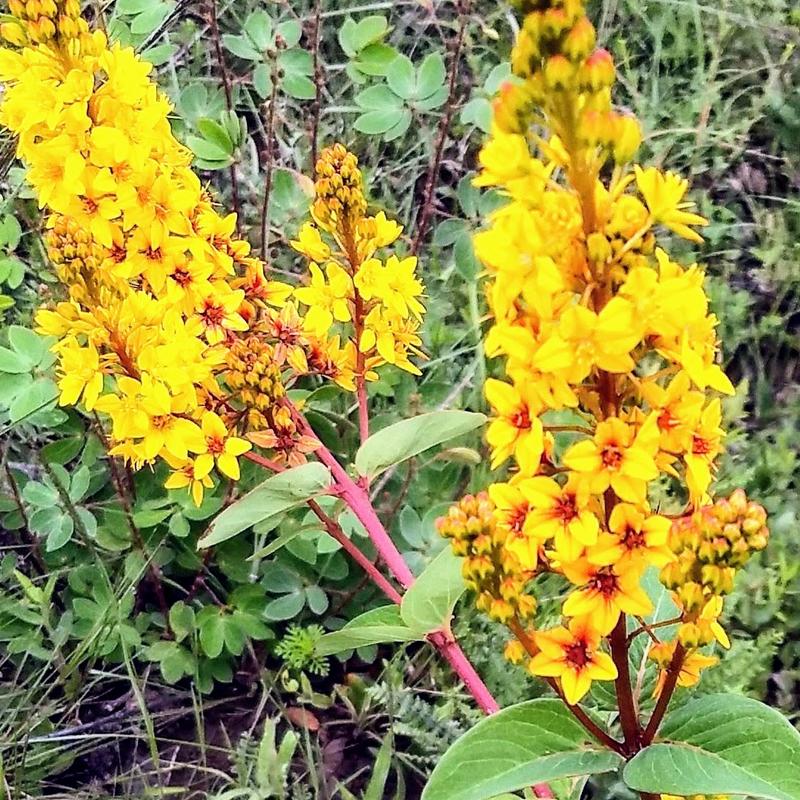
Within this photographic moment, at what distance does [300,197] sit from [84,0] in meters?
0.95

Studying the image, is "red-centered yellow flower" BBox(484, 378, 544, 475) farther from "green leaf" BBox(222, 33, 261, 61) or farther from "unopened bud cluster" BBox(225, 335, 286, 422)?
"green leaf" BBox(222, 33, 261, 61)

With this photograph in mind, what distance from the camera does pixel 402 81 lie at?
205 centimetres

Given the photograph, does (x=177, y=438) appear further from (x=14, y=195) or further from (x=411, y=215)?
(x=411, y=215)

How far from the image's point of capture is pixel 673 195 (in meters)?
0.91

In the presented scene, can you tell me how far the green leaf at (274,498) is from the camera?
1.36 m

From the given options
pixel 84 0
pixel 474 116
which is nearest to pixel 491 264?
pixel 474 116

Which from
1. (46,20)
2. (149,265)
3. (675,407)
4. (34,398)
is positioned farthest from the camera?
(34,398)

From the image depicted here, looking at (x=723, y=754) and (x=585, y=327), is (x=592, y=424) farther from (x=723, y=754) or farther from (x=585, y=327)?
(x=723, y=754)

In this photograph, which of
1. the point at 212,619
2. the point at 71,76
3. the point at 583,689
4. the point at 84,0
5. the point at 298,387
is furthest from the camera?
the point at 84,0

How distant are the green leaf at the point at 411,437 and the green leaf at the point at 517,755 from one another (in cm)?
38

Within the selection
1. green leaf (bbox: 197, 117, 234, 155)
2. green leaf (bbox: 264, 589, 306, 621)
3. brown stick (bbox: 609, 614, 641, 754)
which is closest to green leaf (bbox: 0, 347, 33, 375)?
green leaf (bbox: 197, 117, 234, 155)

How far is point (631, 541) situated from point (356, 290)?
695 mm

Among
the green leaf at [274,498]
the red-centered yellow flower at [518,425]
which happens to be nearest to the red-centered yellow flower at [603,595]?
the red-centered yellow flower at [518,425]

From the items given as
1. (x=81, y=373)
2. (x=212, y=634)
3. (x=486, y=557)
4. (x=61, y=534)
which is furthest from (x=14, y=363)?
(x=486, y=557)
